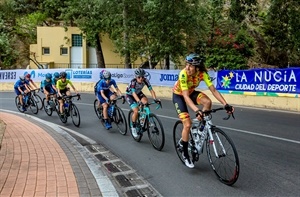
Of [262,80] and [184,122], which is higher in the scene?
[262,80]

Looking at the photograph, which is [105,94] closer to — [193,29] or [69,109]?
[69,109]

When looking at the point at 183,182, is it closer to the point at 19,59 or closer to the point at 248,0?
the point at 248,0

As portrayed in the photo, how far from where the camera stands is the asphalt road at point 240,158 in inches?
208

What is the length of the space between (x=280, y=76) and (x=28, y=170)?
12348 mm

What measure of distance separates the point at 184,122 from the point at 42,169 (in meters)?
2.58

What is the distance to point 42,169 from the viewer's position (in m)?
5.93

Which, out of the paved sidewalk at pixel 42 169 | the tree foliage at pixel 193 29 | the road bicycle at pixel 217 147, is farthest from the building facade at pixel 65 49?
the road bicycle at pixel 217 147

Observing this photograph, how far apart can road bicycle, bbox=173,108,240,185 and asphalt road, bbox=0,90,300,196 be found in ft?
0.65

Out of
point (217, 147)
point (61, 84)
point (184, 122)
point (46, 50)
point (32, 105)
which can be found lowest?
point (32, 105)

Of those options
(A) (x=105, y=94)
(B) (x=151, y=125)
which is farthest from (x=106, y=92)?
(B) (x=151, y=125)

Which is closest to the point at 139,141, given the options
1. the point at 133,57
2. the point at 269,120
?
the point at 269,120

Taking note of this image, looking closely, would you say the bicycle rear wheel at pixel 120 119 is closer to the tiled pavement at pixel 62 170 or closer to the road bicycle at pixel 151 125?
the tiled pavement at pixel 62 170

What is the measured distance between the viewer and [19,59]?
4266 cm

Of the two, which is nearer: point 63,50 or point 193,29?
point 193,29
